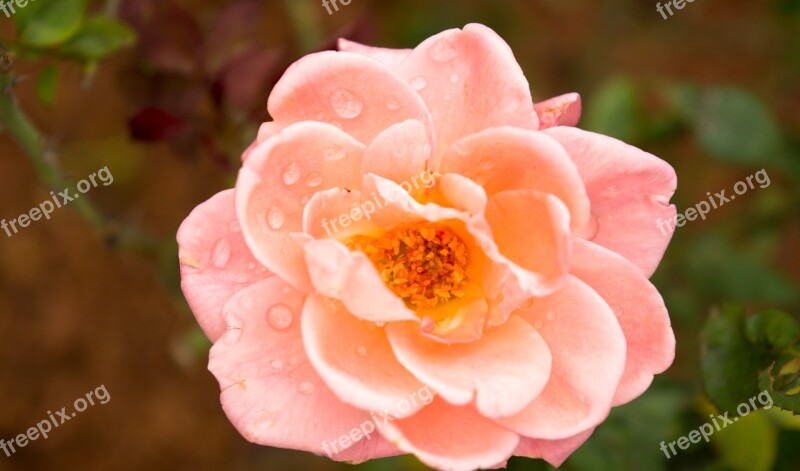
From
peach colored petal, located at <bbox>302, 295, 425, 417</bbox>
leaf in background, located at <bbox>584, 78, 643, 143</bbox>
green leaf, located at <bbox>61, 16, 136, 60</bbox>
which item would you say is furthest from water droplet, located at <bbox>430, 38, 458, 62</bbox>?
leaf in background, located at <bbox>584, 78, 643, 143</bbox>

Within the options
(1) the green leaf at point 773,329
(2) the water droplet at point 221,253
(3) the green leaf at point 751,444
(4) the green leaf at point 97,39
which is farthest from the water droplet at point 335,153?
(3) the green leaf at point 751,444

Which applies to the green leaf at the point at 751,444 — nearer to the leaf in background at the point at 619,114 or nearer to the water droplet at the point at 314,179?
the leaf in background at the point at 619,114

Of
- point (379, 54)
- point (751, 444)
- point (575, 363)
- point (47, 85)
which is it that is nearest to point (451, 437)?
point (575, 363)

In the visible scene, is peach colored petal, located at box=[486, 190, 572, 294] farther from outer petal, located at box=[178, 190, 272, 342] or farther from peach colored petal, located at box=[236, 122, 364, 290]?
outer petal, located at box=[178, 190, 272, 342]

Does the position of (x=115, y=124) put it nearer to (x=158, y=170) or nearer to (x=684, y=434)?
(x=158, y=170)

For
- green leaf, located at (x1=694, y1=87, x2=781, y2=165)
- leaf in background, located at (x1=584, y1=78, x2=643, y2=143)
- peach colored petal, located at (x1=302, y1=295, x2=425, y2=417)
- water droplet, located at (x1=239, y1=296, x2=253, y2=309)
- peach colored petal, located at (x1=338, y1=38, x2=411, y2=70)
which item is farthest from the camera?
leaf in background, located at (x1=584, y1=78, x2=643, y2=143)

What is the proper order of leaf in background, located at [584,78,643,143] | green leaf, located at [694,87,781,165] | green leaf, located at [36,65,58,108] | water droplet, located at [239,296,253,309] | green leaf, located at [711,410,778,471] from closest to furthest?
water droplet, located at [239,296,253,309] < green leaf, located at [36,65,58,108] < green leaf, located at [711,410,778,471] < green leaf, located at [694,87,781,165] < leaf in background, located at [584,78,643,143]
